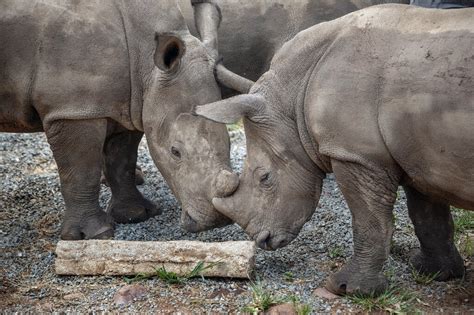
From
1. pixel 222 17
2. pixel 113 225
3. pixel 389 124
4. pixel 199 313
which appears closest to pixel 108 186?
pixel 113 225

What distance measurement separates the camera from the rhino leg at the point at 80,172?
25.6 feet

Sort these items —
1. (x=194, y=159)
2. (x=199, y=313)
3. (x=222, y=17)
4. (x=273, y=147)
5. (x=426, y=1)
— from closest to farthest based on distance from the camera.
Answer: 1. (x=199, y=313)
2. (x=273, y=147)
3. (x=194, y=159)
4. (x=426, y=1)
5. (x=222, y=17)

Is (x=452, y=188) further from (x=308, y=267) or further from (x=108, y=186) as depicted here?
(x=108, y=186)

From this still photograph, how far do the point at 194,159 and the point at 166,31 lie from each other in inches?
41.9

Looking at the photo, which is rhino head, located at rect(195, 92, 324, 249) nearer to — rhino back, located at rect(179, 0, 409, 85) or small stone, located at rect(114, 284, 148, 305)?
small stone, located at rect(114, 284, 148, 305)

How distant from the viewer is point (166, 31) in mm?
7887

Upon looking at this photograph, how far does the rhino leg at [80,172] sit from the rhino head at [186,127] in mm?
455

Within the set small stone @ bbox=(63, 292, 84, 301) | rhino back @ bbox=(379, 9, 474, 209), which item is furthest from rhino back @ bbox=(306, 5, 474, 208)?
small stone @ bbox=(63, 292, 84, 301)

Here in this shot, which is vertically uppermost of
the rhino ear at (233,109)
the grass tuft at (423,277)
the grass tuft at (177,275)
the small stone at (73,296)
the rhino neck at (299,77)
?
the rhino neck at (299,77)

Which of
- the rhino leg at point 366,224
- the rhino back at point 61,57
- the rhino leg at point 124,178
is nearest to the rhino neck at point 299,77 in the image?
the rhino leg at point 366,224

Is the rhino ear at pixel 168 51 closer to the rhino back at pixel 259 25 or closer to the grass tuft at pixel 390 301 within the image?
the rhino back at pixel 259 25

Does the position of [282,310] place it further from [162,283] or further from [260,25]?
[260,25]

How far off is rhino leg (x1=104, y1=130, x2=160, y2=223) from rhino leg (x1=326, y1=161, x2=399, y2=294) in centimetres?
253

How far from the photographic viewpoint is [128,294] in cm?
680
